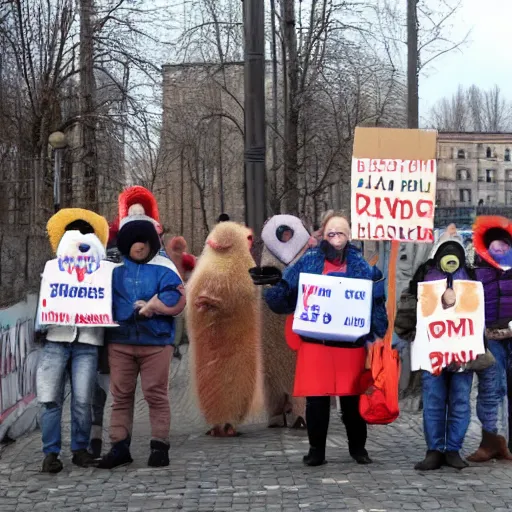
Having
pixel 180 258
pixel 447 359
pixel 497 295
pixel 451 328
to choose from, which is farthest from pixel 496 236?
pixel 180 258

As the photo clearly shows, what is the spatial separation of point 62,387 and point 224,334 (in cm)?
165

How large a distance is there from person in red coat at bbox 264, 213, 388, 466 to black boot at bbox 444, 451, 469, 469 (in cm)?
52

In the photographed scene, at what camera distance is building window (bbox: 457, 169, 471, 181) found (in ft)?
299

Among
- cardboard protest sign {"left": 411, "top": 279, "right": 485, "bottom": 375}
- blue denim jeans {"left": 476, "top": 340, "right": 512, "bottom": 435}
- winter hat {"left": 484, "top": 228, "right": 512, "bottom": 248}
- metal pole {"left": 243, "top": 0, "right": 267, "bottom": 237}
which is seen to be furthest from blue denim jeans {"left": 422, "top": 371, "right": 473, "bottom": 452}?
metal pole {"left": 243, "top": 0, "right": 267, "bottom": 237}

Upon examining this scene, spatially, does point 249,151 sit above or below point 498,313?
above

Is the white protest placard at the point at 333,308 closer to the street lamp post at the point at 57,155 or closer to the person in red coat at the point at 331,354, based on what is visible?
the person in red coat at the point at 331,354

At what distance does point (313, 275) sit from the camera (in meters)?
6.83

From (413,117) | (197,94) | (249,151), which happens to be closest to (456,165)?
(197,94)

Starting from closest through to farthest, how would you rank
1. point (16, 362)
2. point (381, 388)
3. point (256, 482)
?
1. point (256, 482)
2. point (381, 388)
3. point (16, 362)

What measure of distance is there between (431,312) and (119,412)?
Answer: 2187mm

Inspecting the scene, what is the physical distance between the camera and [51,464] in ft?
22.1

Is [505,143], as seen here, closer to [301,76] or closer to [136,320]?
[301,76]

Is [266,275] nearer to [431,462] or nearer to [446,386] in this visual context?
[446,386]

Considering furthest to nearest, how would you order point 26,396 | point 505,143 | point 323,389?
point 505,143
point 26,396
point 323,389
